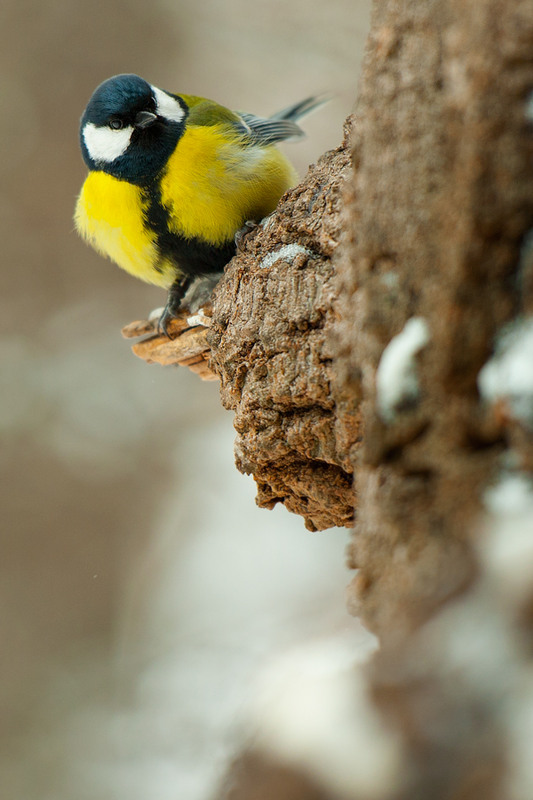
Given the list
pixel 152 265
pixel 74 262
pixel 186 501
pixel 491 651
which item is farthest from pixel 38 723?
pixel 491 651

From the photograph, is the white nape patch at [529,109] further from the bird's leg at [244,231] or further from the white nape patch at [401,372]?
the bird's leg at [244,231]

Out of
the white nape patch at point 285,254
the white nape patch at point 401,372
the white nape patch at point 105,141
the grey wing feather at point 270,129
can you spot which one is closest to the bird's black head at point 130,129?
the white nape patch at point 105,141

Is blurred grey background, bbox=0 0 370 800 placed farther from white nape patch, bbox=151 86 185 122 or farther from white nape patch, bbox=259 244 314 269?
white nape patch, bbox=259 244 314 269

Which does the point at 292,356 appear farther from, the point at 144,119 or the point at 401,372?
the point at 144,119

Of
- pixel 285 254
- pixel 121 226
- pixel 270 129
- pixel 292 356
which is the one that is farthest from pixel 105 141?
pixel 292 356

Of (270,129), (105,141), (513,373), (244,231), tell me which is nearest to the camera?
(513,373)

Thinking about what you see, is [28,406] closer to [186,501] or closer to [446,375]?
[186,501]
